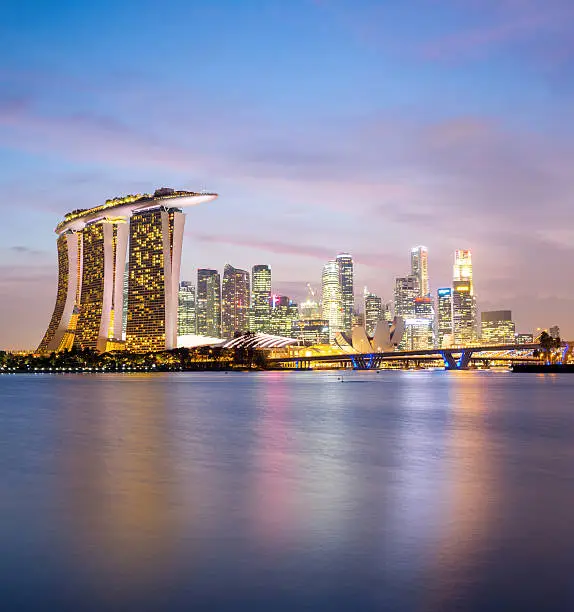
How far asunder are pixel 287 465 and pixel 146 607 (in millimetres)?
14933

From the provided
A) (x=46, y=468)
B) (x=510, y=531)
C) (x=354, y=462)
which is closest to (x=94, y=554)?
(x=510, y=531)

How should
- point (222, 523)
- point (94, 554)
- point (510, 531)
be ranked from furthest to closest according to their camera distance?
point (222, 523), point (510, 531), point (94, 554)

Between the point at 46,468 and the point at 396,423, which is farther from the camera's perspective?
the point at 396,423

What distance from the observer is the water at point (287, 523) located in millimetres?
10281

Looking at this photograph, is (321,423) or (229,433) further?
(321,423)

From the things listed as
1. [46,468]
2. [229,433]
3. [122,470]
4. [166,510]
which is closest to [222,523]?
[166,510]

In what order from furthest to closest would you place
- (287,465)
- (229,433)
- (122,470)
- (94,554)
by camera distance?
(229,433) → (287,465) → (122,470) → (94,554)

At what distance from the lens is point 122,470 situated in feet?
74.9

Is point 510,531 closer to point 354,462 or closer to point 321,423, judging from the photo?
point 354,462

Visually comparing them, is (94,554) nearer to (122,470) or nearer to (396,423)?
(122,470)

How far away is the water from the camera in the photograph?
10.3 metres

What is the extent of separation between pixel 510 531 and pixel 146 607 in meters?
7.23

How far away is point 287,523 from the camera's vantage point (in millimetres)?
14883

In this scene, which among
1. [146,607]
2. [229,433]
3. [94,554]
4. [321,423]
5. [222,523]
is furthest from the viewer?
[321,423]
